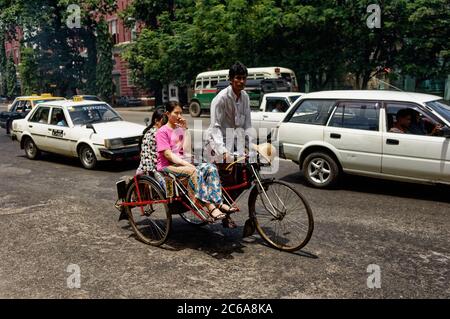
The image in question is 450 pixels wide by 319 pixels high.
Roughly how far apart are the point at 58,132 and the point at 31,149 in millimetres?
1687

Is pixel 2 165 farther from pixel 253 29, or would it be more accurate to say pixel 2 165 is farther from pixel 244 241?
pixel 253 29

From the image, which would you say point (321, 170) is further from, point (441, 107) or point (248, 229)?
point (248, 229)

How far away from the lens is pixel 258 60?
90.6 feet

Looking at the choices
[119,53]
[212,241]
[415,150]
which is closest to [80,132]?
[212,241]

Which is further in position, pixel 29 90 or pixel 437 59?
pixel 29 90

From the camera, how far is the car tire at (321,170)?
774 centimetres

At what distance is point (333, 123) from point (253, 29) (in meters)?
19.5

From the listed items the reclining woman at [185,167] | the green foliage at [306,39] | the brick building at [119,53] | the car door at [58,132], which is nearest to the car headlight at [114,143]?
the car door at [58,132]

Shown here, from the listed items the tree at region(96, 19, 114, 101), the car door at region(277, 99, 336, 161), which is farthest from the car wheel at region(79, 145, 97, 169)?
the tree at region(96, 19, 114, 101)

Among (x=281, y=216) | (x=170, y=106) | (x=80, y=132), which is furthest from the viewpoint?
(x=80, y=132)

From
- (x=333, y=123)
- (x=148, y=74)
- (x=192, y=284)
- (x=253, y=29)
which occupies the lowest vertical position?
(x=192, y=284)

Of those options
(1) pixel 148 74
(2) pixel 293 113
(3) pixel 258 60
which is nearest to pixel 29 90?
(1) pixel 148 74

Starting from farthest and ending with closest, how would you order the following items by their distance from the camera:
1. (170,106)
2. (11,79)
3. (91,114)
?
1. (11,79)
2. (91,114)
3. (170,106)

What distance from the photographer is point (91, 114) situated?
1089 cm
